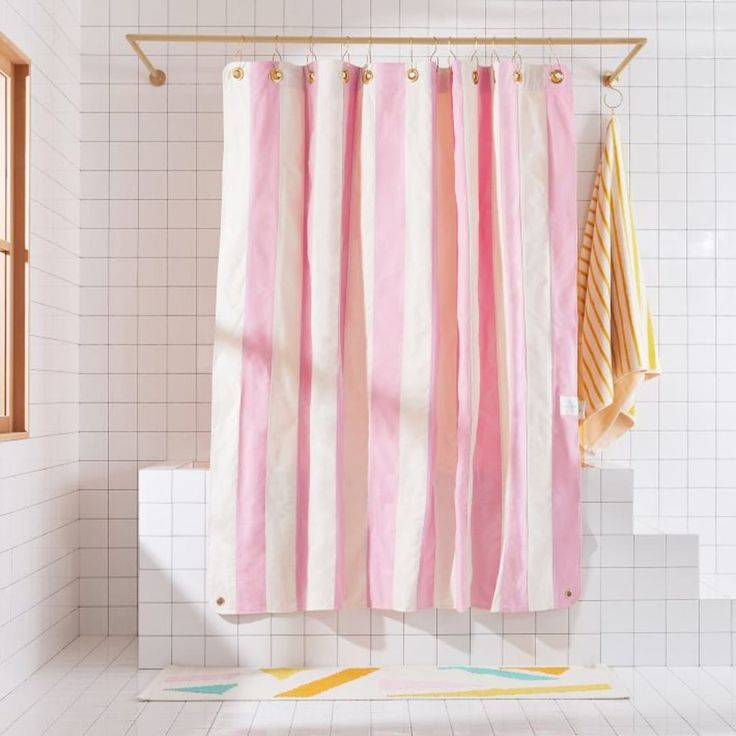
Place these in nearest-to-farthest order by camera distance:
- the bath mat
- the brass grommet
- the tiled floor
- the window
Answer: the tiled floor, the bath mat, the window, the brass grommet

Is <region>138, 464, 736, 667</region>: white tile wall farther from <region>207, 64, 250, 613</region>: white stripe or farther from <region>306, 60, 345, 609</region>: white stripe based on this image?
<region>306, 60, 345, 609</region>: white stripe

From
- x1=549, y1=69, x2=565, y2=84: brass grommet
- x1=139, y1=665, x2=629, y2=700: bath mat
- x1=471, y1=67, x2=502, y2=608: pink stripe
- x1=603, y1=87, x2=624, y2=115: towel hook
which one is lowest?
x1=139, y1=665, x2=629, y2=700: bath mat

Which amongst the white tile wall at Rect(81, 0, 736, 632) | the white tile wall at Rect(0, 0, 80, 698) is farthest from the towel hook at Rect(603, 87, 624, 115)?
the white tile wall at Rect(0, 0, 80, 698)

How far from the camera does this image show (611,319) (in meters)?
3.13

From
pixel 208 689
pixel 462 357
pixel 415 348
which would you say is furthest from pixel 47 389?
pixel 462 357

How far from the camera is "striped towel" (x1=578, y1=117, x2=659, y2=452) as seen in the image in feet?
10.0

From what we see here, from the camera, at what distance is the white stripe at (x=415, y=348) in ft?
9.45

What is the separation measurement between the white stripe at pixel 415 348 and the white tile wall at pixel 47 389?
1.08m

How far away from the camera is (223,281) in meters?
2.91

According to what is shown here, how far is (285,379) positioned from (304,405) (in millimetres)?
97

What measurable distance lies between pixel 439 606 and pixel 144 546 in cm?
89

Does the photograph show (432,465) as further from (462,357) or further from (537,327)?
(537,327)

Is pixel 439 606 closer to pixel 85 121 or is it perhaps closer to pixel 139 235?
pixel 139 235

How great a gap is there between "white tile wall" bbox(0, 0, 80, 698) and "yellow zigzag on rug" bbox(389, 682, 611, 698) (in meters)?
1.09
